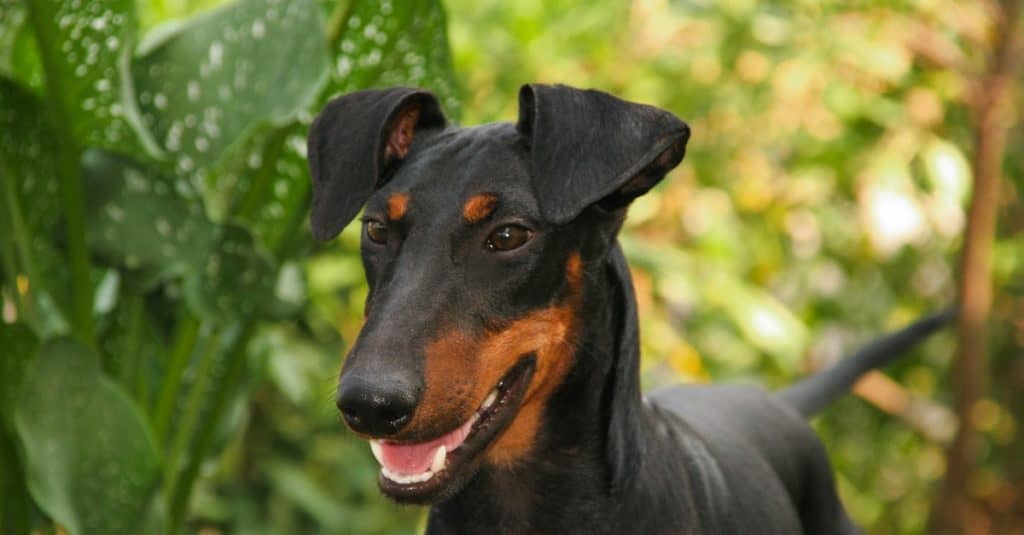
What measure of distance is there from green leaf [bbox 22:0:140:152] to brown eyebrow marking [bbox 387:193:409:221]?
1.16 meters

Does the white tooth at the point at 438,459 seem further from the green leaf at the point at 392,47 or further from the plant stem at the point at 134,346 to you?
the plant stem at the point at 134,346

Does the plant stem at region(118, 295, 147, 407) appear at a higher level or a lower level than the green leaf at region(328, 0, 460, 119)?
lower

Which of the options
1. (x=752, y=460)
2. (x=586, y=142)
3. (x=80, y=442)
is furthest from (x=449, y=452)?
(x=80, y=442)

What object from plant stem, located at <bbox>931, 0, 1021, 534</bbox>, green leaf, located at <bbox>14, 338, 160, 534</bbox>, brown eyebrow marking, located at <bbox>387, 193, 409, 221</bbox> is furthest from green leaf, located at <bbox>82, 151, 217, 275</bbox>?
plant stem, located at <bbox>931, 0, 1021, 534</bbox>

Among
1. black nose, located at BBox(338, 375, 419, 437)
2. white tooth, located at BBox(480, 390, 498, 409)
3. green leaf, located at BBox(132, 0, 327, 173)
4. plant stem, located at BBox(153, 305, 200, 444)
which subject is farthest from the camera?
plant stem, located at BBox(153, 305, 200, 444)

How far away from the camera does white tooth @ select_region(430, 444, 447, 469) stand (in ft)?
6.91

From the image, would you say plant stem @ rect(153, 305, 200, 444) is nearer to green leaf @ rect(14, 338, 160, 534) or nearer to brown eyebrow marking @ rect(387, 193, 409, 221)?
green leaf @ rect(14, 338, 160, 534)

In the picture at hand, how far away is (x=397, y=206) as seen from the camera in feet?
7.18

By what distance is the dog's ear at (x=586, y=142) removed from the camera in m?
2.11

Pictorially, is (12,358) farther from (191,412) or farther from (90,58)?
(90,58)

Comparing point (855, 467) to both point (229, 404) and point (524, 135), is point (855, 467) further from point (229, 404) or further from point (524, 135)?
point (524, 135)

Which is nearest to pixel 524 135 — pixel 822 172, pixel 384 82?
pixel 384 82

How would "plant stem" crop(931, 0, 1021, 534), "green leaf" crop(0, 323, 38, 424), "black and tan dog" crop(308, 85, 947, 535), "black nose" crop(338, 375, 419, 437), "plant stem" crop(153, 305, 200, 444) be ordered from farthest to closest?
"plant stem" crop(931, 0, 1021, 534) < "plant stem" crop(153, 305, 200, 444) < "green leaf" crop(0, 323, 38, 424) < "black and tan dog" crop(308, 85, 947, 535) < "black nose" crop(338, 375, 419, 437)

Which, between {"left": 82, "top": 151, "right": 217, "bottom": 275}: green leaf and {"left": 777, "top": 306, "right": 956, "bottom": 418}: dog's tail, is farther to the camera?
{"left": 777, "top": 306, "right": 956, "bottom": 418}: dog's tail
